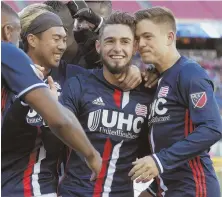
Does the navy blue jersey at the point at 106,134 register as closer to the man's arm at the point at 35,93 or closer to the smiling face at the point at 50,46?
the smiling face at the point at 50,46

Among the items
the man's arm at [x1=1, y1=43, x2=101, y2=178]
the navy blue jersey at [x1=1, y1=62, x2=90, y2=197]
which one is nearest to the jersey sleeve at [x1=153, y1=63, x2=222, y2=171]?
the navy blue jersey at [x1=1, y1=62, x2=90, y2=197]

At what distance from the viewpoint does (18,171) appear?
4043 millimetres

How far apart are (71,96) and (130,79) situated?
16.7 inches

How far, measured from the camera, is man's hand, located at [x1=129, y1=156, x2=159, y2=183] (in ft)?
12.2

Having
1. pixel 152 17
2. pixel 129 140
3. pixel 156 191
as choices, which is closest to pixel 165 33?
pixel 152 17

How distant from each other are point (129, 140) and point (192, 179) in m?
0.50

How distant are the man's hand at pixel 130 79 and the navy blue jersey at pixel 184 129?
0.66 feet

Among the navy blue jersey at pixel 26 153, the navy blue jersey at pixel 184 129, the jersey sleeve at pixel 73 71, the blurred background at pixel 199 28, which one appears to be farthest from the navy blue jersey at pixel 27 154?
the blurred background at pixel 199 28

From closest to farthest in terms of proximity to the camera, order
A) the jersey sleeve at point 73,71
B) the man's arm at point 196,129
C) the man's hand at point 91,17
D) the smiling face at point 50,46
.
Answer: the man's arm at point 196,129 < the smiling face at point 50,46 < the jersey sleeve at point 73,71 < the man's hand at point 91,17

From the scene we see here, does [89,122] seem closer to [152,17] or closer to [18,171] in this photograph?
[18,171]

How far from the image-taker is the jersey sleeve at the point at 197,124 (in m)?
3.86

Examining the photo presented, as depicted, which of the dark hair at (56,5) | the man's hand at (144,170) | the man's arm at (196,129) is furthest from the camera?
the dark hair at (56,5)

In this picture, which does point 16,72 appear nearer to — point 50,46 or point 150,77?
point 50,46

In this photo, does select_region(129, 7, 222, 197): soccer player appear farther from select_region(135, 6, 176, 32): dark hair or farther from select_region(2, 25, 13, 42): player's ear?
select_region(2, 25, 13, 42): player's ear
